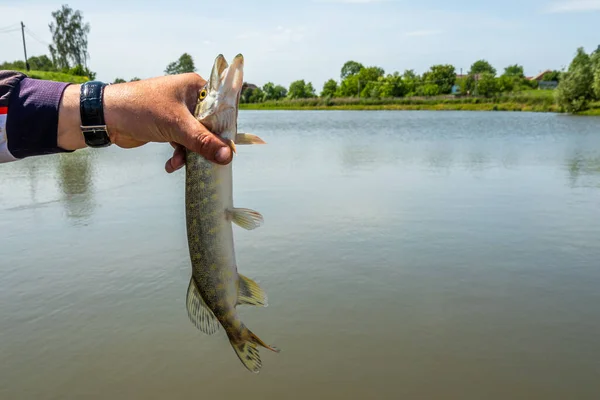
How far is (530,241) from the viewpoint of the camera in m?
9.29

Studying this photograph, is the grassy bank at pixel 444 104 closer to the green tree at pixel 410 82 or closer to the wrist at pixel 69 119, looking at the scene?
the green tree at pixel 410 82

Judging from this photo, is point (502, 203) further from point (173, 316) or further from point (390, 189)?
point (173, 316)

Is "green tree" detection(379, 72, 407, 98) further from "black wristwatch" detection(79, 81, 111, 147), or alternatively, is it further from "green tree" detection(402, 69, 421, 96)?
"black wristwatch" detection(79, 81, 111, 147)

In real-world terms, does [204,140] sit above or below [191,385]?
above

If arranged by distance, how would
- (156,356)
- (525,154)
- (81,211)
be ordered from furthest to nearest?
1. (525,154)
2. (81,211)
3. (156,356)

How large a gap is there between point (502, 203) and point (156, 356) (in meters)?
8.85

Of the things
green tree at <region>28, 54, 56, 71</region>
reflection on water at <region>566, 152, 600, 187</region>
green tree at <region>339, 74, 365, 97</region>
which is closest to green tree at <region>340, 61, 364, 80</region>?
green tree at <region>339, 74, 365, 97</region>

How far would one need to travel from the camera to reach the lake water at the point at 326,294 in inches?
217

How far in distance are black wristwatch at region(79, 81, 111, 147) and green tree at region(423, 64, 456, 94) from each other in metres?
132

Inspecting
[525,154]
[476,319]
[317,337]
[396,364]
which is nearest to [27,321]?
[317,337]

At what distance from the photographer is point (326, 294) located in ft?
23.8

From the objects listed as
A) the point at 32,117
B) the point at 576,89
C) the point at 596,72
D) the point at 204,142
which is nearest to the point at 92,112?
the point at 32,117

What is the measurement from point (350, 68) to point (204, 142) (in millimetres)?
168233

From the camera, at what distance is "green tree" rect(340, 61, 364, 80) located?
541ft
